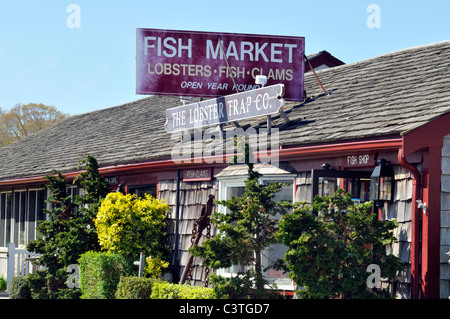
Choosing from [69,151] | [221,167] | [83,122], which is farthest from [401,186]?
[83,122]

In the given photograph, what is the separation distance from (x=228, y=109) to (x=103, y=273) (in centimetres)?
371

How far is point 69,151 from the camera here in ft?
65.0

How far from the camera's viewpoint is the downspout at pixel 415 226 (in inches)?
354

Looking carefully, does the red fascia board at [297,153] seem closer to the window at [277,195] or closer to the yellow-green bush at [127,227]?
the window at [277,195]

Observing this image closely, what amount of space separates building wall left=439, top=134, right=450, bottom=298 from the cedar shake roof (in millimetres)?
577

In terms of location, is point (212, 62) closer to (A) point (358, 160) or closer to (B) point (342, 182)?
(B) point (342, 182)

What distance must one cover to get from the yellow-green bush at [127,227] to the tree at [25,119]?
42743mm

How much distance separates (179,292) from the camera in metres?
10.6

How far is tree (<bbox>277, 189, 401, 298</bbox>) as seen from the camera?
8.70 m

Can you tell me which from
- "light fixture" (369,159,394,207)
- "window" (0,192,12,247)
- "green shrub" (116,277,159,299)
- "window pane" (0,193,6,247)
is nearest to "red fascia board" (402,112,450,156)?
"light fixture" (369,159,394,207)

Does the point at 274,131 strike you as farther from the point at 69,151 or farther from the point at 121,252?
the point at 69,151

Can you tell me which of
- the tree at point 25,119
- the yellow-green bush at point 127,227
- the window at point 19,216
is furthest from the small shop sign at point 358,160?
the tree at point 25,119
